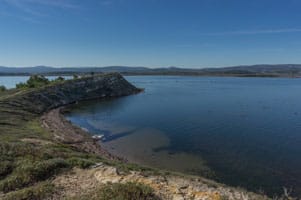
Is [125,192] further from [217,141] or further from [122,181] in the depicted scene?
[217,141]

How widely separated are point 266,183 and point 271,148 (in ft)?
24.4

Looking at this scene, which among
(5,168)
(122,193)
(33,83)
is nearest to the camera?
(122,193)

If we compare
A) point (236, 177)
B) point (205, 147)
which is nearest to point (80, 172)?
point (236, 177)

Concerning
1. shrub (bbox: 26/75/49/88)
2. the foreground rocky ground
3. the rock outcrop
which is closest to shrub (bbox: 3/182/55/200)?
the foreground rocky ground

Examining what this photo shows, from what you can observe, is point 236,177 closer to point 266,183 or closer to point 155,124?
point 266,183

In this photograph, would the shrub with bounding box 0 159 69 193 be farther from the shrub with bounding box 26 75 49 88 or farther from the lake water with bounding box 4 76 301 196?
the shrub with bounding box 26 75 49 88

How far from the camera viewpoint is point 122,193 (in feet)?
20.5

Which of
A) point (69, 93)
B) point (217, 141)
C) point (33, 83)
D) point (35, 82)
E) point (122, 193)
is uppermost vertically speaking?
point (35, 82)

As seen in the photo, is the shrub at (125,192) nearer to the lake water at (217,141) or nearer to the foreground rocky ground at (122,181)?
the foreground rocky ground at (122,181)

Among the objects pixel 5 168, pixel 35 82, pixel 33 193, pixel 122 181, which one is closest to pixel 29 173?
pixel 5 168

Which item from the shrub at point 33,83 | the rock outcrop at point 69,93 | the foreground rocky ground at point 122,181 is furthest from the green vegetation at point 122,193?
the shrub at point 33,83

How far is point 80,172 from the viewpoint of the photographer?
8.40 meters

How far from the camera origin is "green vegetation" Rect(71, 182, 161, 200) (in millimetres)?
6173

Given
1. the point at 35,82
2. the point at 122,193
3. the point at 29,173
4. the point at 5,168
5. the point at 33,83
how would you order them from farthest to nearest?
the point at 35,82, the point at 33,83, the point at 5,168, the point at 29,173, the point at 122,193
